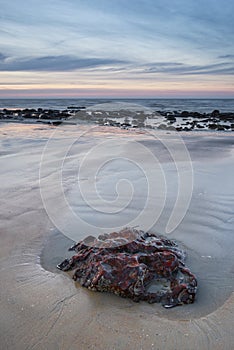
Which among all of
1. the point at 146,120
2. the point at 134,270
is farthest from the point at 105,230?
the point at 146,120

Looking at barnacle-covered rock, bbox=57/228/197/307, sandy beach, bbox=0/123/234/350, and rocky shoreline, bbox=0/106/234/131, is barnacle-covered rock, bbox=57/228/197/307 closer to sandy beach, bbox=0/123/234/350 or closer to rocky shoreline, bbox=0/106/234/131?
sandy beach, bbox=0/123/234/350

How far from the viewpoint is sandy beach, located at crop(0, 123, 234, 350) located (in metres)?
2.64

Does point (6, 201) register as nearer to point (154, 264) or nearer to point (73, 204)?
point (73, 204)

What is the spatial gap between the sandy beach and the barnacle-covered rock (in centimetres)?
10

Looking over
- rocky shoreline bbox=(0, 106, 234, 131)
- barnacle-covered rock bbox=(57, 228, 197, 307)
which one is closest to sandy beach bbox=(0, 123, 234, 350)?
barnacle-covered rock bbox=(57, 228, 197, 307)

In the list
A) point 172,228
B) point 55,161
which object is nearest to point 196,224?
point 172,228

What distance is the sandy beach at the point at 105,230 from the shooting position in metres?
2.64

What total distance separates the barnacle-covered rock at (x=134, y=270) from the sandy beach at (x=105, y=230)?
95 millimetres

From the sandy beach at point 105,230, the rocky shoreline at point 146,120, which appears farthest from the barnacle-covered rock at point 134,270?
the rocky shoreline at point 146,120

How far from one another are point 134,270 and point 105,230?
4.63 ft

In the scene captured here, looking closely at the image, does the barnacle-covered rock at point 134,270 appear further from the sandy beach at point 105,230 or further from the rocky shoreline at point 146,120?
the rocky shoreline at point 146,120

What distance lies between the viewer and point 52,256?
12.6ft

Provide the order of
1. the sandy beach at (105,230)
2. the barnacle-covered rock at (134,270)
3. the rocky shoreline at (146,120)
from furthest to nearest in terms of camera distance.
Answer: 1. the rocky shoreline at (146,120)
2. the barnacle-covered rock at (134,270)
3. the sandy beach at (105,230)

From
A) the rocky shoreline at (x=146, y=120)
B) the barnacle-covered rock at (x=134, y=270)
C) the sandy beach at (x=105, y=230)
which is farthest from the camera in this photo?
the rocky shoreline at (x=146, y=120)
